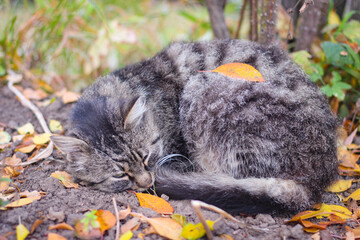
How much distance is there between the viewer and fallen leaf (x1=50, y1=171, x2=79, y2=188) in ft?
7.69

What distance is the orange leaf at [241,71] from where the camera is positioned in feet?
8.05

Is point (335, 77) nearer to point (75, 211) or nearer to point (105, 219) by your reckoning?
point (105, 219)

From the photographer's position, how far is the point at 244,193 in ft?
6.76

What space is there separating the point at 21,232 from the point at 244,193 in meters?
1.37

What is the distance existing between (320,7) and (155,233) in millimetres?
3061

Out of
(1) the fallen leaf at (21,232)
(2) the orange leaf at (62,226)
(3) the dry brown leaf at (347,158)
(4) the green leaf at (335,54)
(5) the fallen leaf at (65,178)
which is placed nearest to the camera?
(1) the fallen leaf at (21,232)

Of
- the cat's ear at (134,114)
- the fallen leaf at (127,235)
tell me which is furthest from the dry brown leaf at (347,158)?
the fallen leaf at (127,235)

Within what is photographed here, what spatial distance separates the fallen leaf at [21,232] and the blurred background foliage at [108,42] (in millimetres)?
2326

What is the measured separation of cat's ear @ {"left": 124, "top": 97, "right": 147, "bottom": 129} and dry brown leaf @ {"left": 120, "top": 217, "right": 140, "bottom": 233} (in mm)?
692

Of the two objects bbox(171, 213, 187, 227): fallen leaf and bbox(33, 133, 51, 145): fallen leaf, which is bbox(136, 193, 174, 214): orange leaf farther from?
bbox(33, 133, 51, 145): fallen leaf

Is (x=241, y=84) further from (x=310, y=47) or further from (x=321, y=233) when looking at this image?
(x=310, y=47)

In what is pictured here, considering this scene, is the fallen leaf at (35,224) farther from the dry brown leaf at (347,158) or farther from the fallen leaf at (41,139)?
the dry brown leaf at (347,158)

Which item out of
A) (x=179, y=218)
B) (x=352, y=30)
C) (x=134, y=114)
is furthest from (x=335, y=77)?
(x=179, y=218)

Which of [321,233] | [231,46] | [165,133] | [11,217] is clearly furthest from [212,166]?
[11,217]
